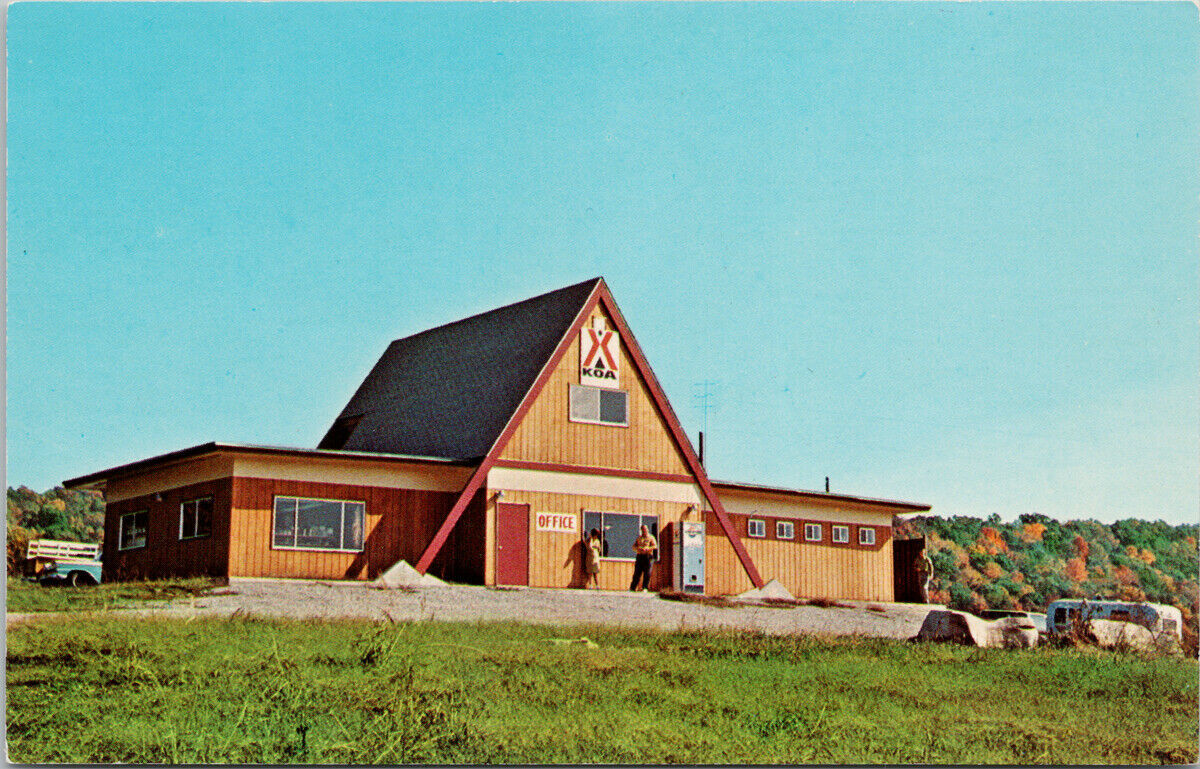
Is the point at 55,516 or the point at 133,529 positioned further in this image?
the point at 55,516

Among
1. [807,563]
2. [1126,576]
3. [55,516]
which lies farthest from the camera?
[55,516]

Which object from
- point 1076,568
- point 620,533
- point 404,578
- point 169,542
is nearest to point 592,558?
point 620,533

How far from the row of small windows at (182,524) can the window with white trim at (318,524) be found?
1.33 metres

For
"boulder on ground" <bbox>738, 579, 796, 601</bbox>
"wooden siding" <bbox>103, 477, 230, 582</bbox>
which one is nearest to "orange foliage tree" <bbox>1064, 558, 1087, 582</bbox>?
"boulder on ground" <bbox>738, 579, 796, 601</bbox>

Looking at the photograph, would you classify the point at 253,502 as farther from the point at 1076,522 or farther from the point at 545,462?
the point at 1076,522

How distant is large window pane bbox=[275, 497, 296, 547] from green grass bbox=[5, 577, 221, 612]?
1710 mm

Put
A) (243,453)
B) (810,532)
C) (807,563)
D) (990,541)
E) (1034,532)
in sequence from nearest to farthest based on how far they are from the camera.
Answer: (243,453) → (807,563) → (810,532) → (1034,532) → (990,541)

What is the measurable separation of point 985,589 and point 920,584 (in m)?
3.28

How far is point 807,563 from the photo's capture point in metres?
31.0

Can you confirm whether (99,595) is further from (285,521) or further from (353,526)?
(353,526)

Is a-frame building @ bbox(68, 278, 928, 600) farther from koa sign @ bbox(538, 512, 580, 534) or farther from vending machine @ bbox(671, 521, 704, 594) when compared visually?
vending machine @ bbox(671, 521, 704, 594)

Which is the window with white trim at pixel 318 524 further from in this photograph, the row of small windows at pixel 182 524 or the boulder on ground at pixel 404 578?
the row of small windows at pixel 182 524

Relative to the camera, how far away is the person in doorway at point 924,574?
32.9 m

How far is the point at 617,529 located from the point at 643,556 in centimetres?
112
